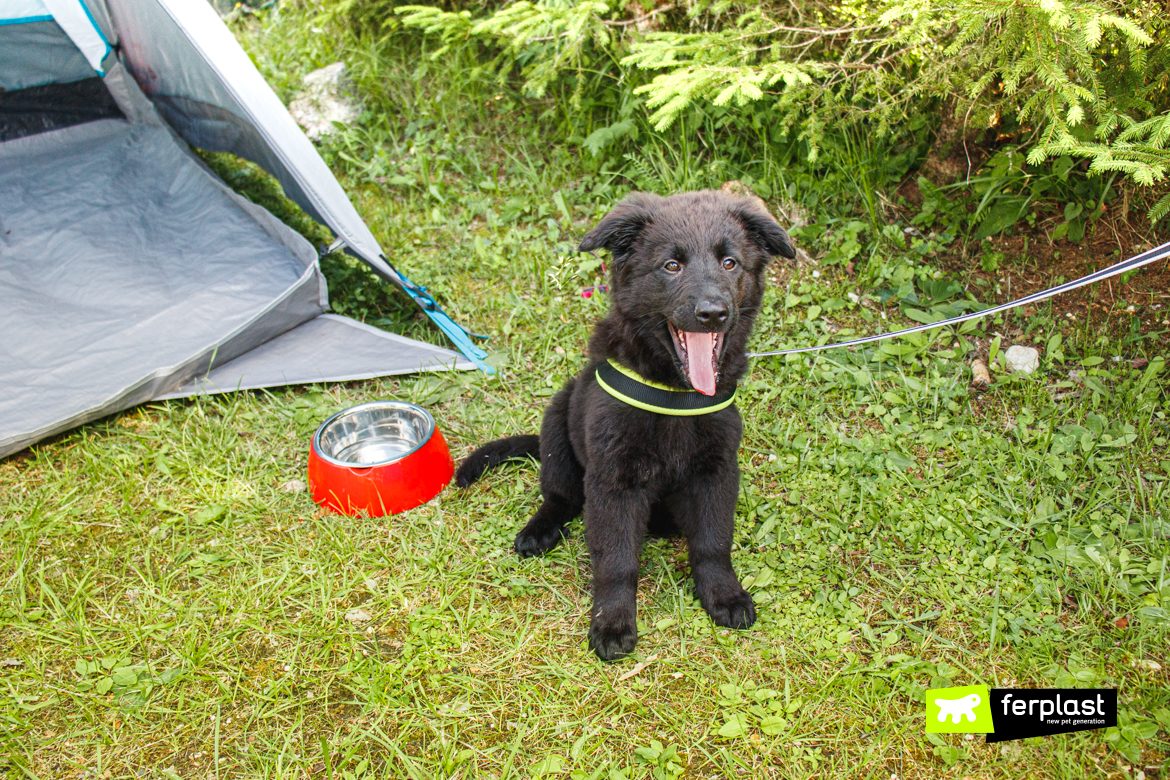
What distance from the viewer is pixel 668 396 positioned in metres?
2.06

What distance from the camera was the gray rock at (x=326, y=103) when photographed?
4879 millimetres

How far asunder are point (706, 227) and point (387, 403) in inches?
58.8

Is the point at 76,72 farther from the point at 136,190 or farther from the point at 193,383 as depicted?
the point at 193,383

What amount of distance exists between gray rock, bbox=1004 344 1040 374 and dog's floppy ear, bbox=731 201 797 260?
1364 millimetres

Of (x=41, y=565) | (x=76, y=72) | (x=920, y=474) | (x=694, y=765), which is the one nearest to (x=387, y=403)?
(x=41, y=565)

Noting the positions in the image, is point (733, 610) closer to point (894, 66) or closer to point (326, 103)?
point (894, 66)

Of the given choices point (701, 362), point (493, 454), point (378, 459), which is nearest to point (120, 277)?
point (378, 459)

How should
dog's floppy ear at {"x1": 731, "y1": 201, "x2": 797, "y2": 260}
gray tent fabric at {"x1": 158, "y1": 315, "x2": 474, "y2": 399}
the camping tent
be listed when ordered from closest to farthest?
dog's floppy ear at {"x1": 731, "y1": 201, "x2": 797, "y2": 260} < the camping tent < gray tent fabric at {"x1": 158, "y1": 315, "x2": 474, "y2": 399}

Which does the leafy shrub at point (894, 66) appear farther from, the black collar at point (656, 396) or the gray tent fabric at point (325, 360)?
the gray tent fabric at point (325, 360)

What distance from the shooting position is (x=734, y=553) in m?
2.43

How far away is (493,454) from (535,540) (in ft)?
1.40

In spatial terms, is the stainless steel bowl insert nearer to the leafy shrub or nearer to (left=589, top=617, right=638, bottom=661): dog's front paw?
(left=589, top=617, right=638, bottom=661): dog's front paw

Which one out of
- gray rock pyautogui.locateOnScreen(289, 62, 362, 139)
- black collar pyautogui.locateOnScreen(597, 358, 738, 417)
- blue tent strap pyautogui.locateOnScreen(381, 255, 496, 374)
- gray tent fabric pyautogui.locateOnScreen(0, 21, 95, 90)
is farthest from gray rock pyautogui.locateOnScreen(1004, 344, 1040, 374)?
gray tent fabric pyautogui.locateOnScreen(0, 21, 95, 90)

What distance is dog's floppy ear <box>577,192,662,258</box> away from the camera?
2053 mm
